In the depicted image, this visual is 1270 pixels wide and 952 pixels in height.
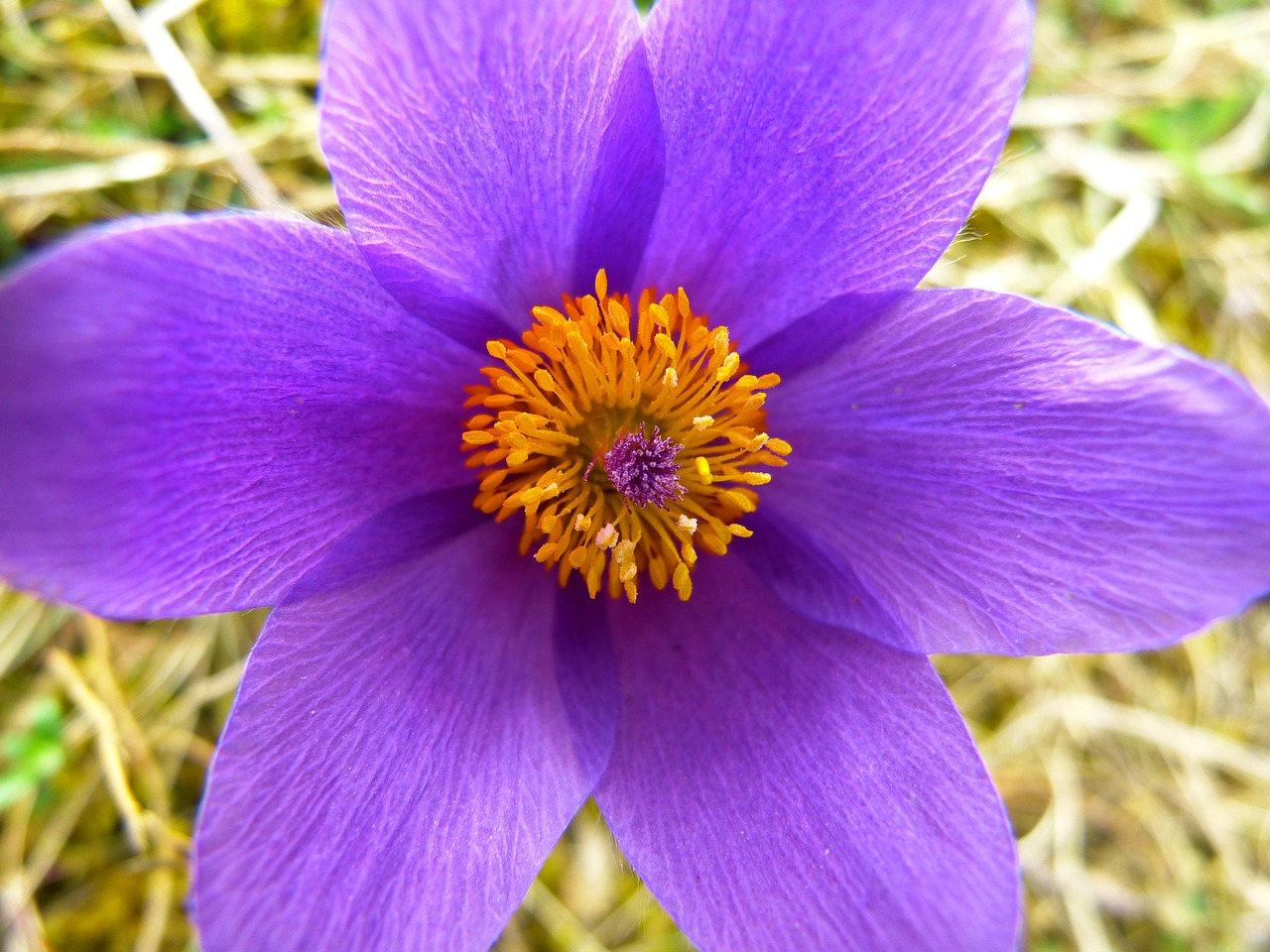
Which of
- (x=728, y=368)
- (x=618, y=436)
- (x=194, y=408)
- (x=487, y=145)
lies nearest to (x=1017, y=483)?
(x=728, y=368)

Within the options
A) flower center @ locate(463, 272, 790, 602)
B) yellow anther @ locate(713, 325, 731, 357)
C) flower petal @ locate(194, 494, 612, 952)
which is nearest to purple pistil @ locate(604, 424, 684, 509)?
flower center @ locate(463, 272, 790, 602)

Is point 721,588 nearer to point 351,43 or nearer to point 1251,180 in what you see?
point 351,43

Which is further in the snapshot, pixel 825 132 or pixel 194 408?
pixel 825 132

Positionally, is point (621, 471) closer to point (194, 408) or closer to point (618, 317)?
point (618, 317)

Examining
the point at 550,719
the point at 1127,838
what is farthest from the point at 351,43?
the point at 1127,838

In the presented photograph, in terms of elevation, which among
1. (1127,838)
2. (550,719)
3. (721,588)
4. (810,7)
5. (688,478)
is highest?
(810,7)

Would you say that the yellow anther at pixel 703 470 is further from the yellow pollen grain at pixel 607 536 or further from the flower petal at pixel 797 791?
the flower petal at pixel 797 791
